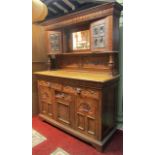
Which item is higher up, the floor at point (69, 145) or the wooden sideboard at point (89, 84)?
the wooden sideboard at point (89, 84)

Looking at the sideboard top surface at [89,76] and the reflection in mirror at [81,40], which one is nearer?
the sideboard top surface at [89,76]

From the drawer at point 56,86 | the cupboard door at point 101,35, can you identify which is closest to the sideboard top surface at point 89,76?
the drawer at point 56,86

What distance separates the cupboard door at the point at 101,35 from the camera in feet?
6.23

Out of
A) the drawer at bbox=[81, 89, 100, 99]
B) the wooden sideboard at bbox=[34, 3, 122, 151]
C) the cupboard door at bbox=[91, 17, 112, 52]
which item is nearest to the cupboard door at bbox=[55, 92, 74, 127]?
the wooden sideboard at bbox=[34, 3, 122, 151]

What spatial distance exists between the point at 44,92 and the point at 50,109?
1.08 feet

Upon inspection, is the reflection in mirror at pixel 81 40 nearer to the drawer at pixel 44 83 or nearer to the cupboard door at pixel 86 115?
the drawer at pixel 44 83

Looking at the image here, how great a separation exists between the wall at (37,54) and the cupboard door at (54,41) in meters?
0.31

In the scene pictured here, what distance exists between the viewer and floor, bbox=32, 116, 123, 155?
183 cm

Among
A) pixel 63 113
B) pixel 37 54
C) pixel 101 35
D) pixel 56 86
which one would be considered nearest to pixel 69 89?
pixel 56 86

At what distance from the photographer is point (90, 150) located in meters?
1.85

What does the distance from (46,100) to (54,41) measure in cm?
116

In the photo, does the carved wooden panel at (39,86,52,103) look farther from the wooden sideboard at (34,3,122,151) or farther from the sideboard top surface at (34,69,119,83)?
the sideboard top surface at (34,69,119,83)
